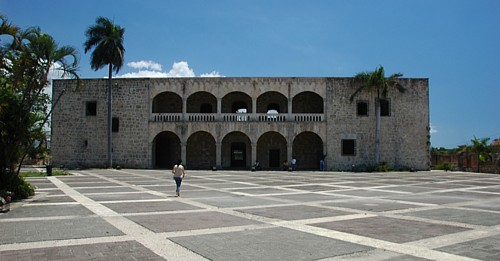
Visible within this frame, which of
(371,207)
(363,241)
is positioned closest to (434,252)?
(363,241)

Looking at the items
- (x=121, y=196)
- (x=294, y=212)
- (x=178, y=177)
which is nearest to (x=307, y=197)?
(x=294, y=212)

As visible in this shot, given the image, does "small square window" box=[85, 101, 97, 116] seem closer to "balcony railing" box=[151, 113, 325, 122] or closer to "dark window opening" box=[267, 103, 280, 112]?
"balcony railing" box=[151, 113, 325, 122]

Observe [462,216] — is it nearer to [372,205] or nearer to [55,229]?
[372,205]

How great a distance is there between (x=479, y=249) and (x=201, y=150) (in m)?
29.2

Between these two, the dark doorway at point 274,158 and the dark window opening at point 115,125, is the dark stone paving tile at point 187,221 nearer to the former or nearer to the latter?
the dark window opening at point 115,125

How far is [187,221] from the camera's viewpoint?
9023 mm

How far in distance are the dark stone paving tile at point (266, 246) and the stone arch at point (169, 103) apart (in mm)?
28308

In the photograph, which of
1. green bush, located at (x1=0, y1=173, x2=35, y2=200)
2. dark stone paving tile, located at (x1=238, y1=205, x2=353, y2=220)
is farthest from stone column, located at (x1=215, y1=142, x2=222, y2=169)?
dark stone paving tile, located at (x1=238, y1=205, x2=353, y2=220)

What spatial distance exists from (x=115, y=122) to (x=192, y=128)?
265 inches

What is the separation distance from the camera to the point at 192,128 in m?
31.7

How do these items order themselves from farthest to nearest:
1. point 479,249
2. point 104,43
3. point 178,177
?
point 104,43 < point 178,177 < point 479,249

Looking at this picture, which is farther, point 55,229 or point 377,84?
point 377,84

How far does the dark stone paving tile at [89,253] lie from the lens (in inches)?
231

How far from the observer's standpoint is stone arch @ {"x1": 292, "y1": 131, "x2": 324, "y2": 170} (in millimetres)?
34406
